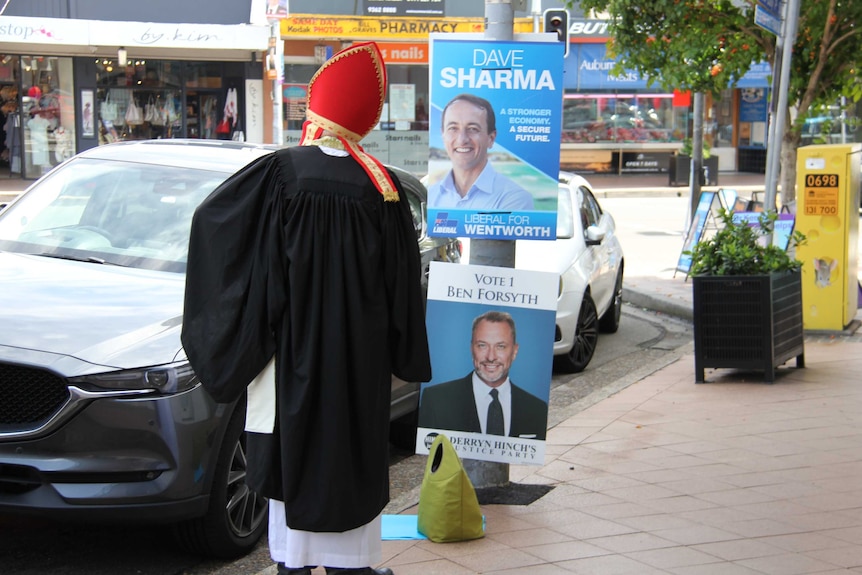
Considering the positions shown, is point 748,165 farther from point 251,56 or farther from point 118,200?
point 118,200

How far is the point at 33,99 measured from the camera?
25.3 meters

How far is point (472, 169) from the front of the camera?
4996 mm

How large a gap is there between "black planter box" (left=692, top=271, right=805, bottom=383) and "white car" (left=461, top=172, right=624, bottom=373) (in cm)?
109

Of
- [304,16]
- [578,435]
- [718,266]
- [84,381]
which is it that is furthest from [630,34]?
[304,16]

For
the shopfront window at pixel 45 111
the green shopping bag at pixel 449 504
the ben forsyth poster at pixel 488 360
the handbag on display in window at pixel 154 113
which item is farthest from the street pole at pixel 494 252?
the handbag on display in window at pixel 154 113

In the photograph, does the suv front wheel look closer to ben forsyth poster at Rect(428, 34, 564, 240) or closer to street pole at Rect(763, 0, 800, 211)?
ben forsyth poster at Rect(428, 34, 564, 240)

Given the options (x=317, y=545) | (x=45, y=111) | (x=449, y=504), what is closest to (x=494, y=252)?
(x=449, y=504)

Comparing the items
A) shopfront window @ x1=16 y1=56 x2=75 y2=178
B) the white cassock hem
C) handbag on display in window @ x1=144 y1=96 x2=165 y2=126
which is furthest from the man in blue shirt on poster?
handbag on display in window @ x1=144 y1=96 x2=165 y2=126

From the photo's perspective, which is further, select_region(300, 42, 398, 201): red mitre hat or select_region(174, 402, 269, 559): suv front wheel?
select_region(174, 402, 269, 559): suv front wheel

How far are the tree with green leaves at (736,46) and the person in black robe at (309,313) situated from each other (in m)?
7.97

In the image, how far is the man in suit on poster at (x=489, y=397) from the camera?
201 inches

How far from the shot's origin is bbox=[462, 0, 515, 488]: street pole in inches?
198

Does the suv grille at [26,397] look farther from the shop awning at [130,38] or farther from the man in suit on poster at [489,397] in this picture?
the shop awning at [130,38]

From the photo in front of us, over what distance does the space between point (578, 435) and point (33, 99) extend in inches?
872
